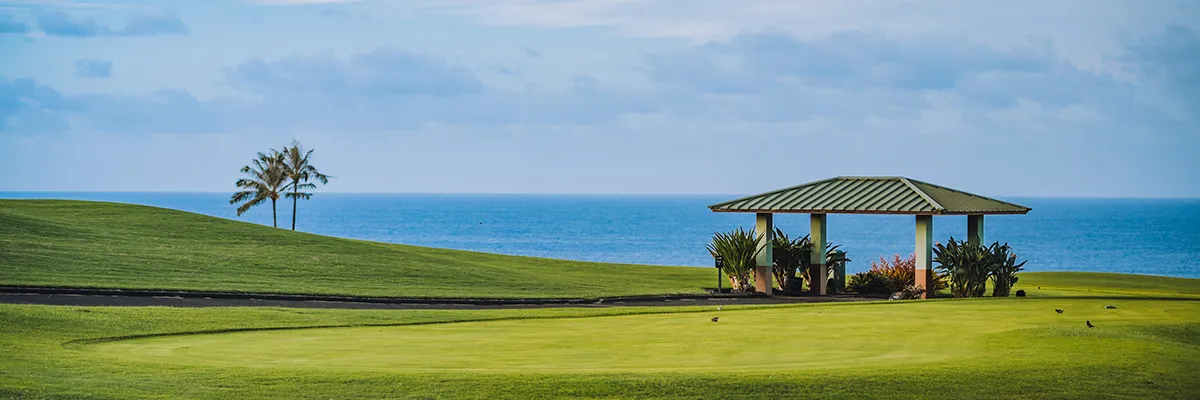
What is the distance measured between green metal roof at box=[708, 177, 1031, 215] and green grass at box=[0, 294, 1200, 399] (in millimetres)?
7541

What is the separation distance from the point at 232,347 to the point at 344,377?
175 inches

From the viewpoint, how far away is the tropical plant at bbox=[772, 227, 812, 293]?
33688 mm

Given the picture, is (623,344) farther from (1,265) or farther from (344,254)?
(344,254)

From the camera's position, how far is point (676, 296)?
3106cm

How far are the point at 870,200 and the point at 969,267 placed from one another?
121 inches

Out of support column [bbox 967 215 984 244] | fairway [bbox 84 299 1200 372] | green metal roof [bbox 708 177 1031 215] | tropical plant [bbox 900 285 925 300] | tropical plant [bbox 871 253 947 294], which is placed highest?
green metal roof [bbox 708 177 1031 215]

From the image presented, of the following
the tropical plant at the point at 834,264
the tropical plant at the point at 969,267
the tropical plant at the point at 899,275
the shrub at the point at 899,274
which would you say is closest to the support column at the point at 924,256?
the tropical plant at the point at 969,267

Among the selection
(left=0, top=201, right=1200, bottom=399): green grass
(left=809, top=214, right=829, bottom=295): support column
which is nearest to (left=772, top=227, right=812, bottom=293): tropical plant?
(left=809, top=214, right=829, bottom=295): support column

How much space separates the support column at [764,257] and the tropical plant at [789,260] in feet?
1.34

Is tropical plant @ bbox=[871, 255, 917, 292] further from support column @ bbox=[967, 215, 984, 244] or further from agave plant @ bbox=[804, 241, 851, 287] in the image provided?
support column @ bbox=[967, 215, 984, 244]

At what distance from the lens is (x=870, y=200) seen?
3234cm

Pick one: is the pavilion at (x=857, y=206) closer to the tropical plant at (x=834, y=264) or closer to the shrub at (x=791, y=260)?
the shrub at (x=791, y=260)

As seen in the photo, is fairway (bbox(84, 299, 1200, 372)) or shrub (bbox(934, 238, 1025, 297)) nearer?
fairway (bbox(84, 299, 1200, 372))

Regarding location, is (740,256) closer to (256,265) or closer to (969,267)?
(969,267)
